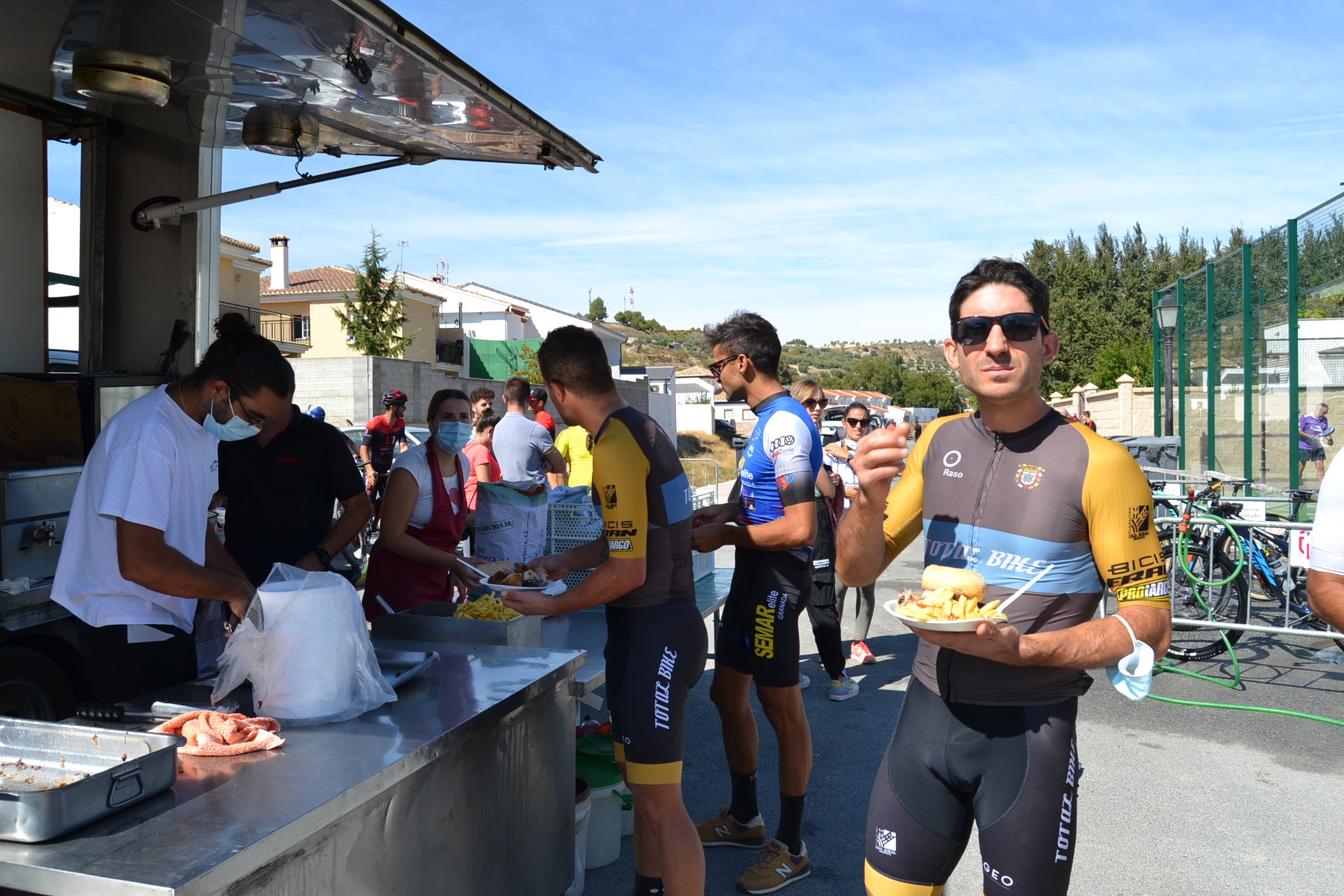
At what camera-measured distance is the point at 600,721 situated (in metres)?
4.94

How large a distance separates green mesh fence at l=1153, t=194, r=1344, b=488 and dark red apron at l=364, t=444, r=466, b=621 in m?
9.88

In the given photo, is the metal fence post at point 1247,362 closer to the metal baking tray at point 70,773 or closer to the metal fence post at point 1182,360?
the metal fence post at point 1182,360

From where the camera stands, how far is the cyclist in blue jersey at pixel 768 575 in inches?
149

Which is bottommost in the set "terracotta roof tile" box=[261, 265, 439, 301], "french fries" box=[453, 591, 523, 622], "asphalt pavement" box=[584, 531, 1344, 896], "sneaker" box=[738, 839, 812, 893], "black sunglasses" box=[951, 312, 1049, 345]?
"asphalt pavement" box=[584, 531, 1344, 896]

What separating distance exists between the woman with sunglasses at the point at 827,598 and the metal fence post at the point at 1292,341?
24.8 ft

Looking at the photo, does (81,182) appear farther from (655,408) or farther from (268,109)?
(655,408)

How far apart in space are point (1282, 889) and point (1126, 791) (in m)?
1.07

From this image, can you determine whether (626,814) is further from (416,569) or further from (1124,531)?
(1124,531)

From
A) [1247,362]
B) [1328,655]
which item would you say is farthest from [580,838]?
[1247,362]

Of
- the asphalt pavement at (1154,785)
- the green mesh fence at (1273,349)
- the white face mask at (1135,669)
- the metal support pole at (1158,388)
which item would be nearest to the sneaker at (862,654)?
the asphalt pavement at (1154,785)

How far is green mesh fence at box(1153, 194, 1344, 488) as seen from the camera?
429 inches

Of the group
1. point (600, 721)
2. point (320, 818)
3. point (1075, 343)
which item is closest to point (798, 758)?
point (600, 721)

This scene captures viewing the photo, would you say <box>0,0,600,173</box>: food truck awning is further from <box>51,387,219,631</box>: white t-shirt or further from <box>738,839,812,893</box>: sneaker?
<box>738,839,812,893</box>: sneaker

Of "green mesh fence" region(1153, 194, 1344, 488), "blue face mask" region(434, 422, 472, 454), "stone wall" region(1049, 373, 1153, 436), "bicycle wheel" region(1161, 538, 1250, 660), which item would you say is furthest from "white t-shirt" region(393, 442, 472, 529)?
"stone wall" region(1049, 373, 1153, 436)
